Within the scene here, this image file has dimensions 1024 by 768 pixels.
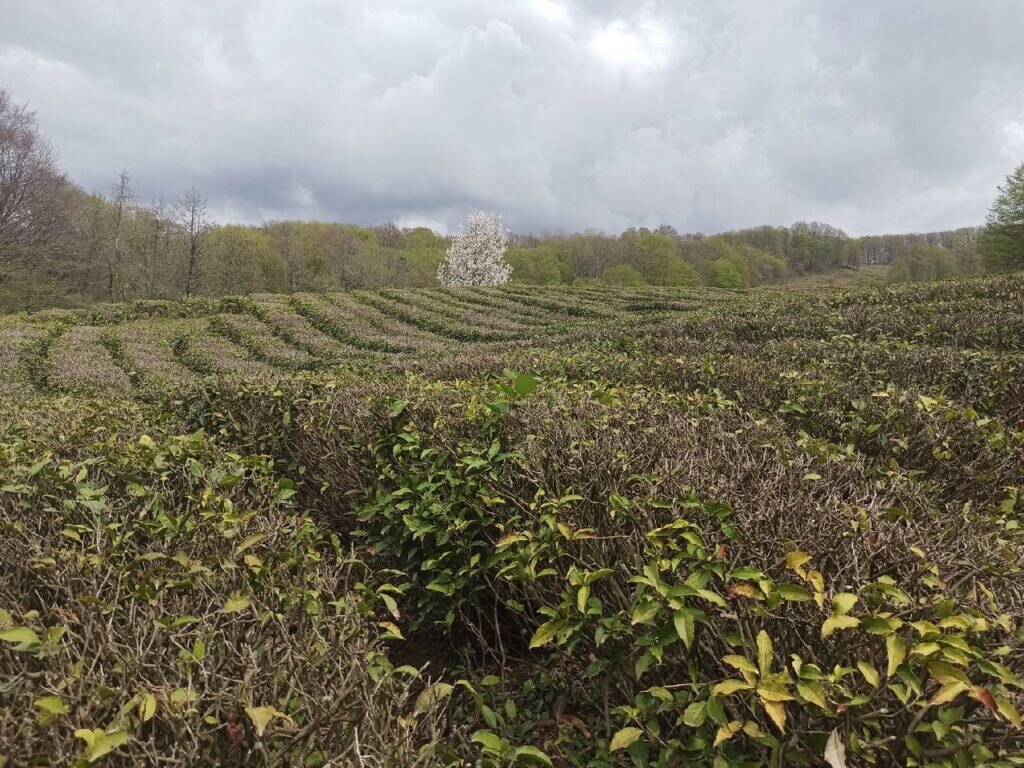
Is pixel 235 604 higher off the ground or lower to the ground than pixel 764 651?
lower

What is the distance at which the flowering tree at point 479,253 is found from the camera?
63562mm

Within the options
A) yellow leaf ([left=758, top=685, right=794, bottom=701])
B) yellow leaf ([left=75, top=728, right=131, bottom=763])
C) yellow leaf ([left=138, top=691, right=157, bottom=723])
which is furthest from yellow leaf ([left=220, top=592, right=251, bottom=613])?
yellow leaf ([left=758, top=685, right=794, bottom=701])

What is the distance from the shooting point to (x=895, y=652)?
1462 mm

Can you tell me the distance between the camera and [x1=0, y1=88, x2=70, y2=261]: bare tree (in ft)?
92.3

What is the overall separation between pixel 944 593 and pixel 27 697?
3073 millimetres

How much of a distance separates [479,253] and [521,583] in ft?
208

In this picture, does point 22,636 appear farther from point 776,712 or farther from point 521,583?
point 776,712

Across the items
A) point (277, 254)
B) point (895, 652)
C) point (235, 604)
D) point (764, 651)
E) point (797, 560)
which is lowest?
point (235, 604)

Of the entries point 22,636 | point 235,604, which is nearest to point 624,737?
point 235,604

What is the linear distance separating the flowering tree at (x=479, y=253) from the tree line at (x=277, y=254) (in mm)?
6917

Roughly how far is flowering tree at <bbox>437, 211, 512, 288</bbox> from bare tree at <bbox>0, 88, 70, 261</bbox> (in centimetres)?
3925

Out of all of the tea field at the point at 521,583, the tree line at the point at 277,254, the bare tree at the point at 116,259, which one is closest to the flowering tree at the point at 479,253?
the tree line at the point at 277,254

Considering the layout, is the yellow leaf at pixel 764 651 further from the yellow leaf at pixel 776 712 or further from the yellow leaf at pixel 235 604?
the yellow leaf at pixel 235 604

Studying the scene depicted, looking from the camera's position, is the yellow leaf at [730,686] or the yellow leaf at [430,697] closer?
the yellow leaf at [730,686]
